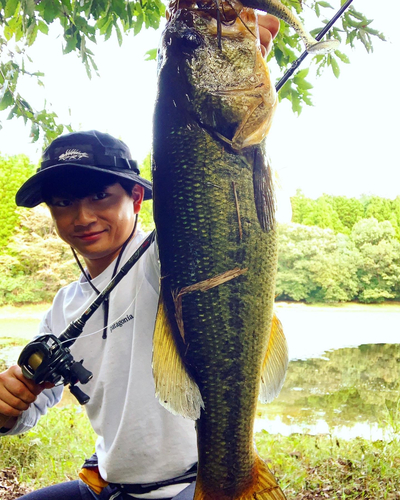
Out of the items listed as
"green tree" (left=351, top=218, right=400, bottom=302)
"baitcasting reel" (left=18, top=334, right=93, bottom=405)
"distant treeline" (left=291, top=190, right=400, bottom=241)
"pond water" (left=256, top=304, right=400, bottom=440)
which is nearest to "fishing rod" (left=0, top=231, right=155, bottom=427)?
"baitcasting reel" (left=18, top=334, right=93, bottom=405)

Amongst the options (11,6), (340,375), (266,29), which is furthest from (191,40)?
(340,375)

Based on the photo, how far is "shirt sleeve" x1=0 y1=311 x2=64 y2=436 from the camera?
1989 mm

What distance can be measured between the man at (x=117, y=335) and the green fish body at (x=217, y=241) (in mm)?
472

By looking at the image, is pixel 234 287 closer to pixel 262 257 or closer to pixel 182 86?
pixel 262 257

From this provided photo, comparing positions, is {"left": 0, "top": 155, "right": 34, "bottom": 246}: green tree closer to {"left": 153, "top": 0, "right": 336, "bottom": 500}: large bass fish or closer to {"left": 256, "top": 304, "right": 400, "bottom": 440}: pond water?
{"left": 256, "top": 304, "right": 400, "bottom": 440}: pond water

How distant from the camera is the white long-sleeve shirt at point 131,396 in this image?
181 cm

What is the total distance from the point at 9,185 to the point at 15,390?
2560 cm

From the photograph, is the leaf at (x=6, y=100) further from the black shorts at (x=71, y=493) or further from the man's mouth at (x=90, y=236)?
the black shorts at (x=71, y=493)

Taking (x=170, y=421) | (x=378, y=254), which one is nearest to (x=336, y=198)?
(x=378, y=254)

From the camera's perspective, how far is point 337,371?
1557cm

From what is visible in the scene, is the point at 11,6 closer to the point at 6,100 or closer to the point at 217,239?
the point at 6,100

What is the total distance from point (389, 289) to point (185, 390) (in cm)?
2327

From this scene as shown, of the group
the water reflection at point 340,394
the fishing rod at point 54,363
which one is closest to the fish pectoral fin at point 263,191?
the fishing rod at point 54,363

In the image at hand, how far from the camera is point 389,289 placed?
22.3m
